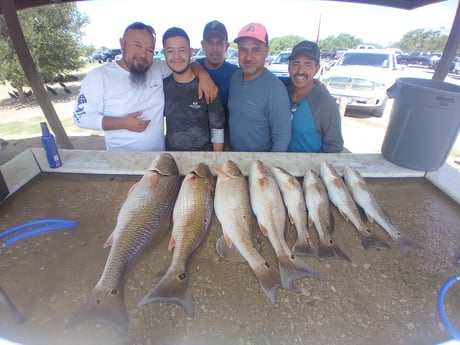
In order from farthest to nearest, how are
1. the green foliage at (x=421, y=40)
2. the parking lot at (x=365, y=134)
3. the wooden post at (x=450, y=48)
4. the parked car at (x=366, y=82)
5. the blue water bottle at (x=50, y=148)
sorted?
1. the green foliage at (x=421, y=40)
2. the parked car at (x=366, y=82)
3. the parking lot at (x=365, y=134)
4. the wooden post at (x=450, y=48)
5. the blue water bottle at (x=50, y=148)

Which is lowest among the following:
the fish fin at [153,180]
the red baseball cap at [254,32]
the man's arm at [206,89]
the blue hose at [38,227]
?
the blue hose at [38,227]

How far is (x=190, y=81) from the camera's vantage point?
248 centimetres

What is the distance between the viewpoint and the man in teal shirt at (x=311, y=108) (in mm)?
2496

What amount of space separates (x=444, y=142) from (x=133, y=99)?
2742 millimetres

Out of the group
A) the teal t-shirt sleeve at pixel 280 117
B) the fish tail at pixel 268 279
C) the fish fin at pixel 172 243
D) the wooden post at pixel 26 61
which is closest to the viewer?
the fish tail at pixel 268 279

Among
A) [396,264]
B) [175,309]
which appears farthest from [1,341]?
[396,264]

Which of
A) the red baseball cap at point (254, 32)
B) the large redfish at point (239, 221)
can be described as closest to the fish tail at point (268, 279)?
the large redfish at point (239, 221)

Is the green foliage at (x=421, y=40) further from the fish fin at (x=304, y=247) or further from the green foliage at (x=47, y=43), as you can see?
the fish fin at (x=304, y=247)

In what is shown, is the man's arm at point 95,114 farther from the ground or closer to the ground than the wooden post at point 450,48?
closer to the ground

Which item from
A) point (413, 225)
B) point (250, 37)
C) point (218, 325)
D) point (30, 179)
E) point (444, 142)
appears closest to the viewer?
point (218, 325)

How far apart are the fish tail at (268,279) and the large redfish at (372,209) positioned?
2.59ft

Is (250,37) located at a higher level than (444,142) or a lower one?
higher

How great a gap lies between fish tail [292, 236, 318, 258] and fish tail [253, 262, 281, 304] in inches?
8.0

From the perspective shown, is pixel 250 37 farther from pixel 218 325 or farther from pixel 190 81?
pixel 218 325
